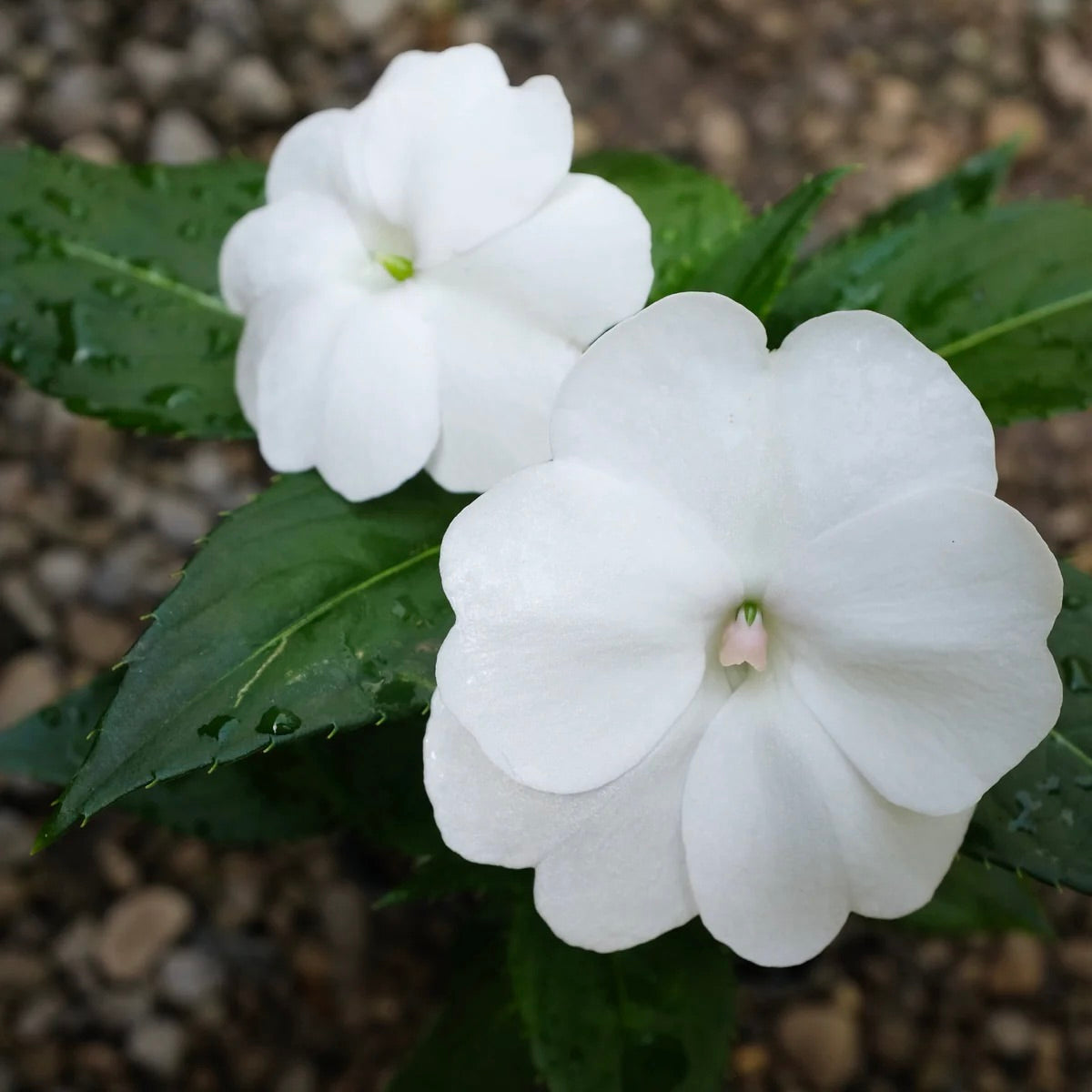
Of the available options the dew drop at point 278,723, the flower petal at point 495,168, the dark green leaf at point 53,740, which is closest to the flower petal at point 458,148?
the flower petal at point 495,168

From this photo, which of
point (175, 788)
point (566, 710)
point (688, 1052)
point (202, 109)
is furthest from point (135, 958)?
point (202, 109)

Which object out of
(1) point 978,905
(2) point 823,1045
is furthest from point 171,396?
(2) point 823,1045

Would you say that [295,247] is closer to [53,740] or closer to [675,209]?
[675,209]

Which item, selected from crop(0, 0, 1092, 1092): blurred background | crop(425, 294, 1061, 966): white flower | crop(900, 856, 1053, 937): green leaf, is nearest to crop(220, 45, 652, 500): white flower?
crop(425, 294, 1061, 966): white flower

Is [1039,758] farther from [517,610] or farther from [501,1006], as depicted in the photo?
[501,1006]

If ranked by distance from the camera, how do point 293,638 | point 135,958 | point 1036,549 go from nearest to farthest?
point 1036,549
point 293,638
point 135,958

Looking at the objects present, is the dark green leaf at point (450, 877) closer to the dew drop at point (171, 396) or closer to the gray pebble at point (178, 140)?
the dew drop at point (171, 396)
